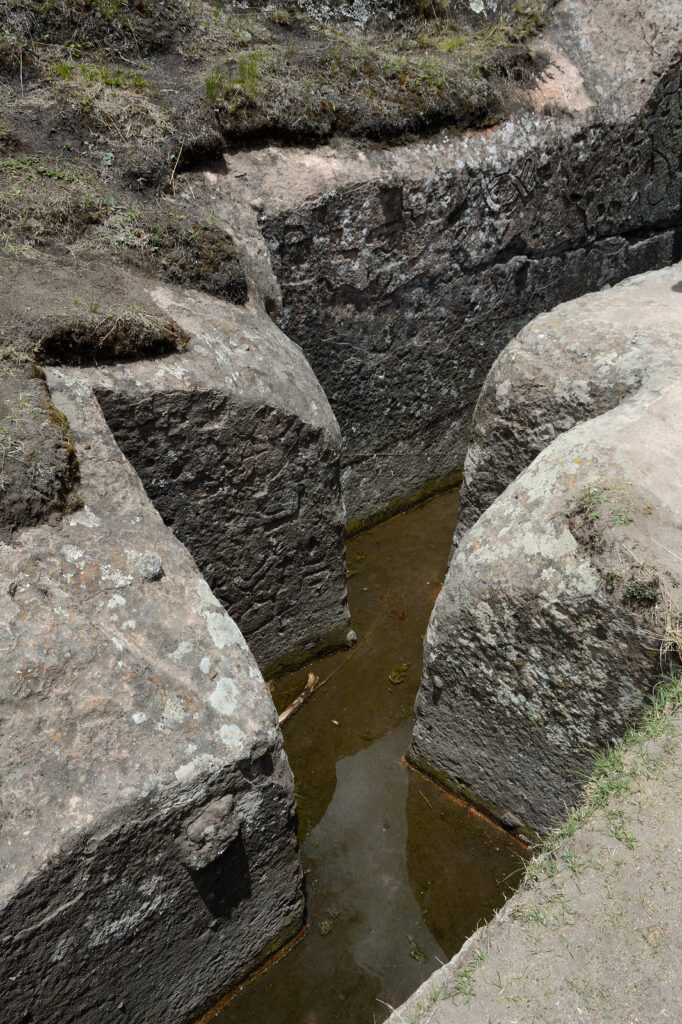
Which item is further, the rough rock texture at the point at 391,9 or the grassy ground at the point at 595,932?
the rough rock texture at the point at 391,9

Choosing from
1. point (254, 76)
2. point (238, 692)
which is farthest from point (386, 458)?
point (238, 692)

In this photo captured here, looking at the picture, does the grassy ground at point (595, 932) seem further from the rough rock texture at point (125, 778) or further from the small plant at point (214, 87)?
the small plant at point (214, 87)

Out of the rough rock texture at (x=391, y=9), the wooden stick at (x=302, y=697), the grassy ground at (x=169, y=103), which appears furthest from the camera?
the rough rock texture at (x=391, y=9)

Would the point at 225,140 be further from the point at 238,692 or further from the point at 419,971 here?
the point at 419,971

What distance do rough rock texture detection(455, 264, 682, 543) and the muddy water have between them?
831 millimetres

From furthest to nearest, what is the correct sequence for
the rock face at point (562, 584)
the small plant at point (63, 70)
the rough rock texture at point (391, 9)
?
the rough rock texture at point (391, 9) < the small plant at point (63, 70) < the rock face at point (562, 584)

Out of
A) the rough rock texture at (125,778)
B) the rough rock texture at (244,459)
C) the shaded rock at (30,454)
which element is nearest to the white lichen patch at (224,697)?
the rough rock texture at (125,778)

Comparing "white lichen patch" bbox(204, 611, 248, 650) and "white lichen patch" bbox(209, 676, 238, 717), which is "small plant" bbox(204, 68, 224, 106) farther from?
"white lichen patch" bbox(209, 676, 238, 717)

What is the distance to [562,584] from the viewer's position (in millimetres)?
2133

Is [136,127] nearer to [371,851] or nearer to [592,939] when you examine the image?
[371,851]

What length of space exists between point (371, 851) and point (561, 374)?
1.89 m

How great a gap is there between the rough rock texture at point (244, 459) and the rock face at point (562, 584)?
718 mm

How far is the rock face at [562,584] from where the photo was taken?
2.05 meters

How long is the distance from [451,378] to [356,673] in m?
1.82
